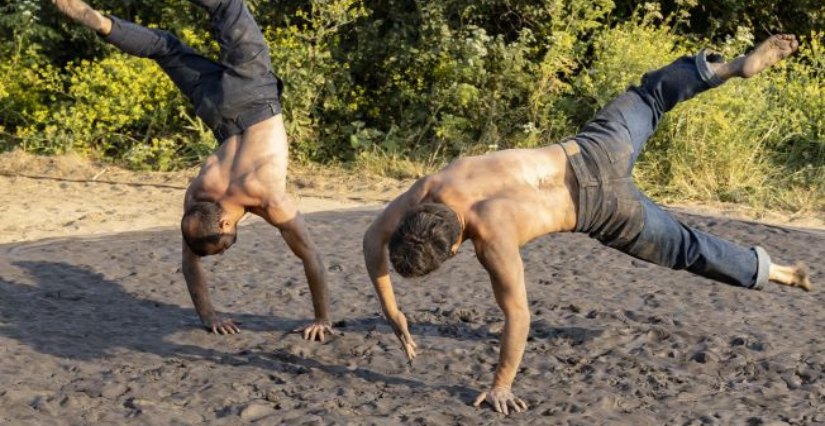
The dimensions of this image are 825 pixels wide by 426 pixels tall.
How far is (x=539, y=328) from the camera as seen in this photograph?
552cm

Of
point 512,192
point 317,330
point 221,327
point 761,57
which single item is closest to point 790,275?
point 761,57

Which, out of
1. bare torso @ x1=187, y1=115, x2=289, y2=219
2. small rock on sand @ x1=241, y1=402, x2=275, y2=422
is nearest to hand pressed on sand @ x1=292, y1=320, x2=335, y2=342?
bare torso @ x1=187, y1=115, x2=289, y2=219

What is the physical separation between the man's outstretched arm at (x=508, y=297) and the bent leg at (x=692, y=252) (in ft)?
2.39

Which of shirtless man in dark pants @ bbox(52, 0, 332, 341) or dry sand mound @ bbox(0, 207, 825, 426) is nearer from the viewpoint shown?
dry sand mound @ bbox(0, 207, 825, 426)

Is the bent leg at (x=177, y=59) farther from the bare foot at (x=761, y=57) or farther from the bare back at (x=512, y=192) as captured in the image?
the bare foot at (x=761, y=57)

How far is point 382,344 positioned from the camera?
5297 millimetres

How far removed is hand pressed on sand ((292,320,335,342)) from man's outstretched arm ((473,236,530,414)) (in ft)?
4.25

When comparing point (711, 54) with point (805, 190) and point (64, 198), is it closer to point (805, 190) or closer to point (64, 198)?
point (805, 190)

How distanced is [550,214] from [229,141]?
1833mm

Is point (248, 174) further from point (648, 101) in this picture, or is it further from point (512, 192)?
point (648, 101)

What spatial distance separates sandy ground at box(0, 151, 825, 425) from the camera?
4.45 meters

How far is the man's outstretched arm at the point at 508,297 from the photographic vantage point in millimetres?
4098

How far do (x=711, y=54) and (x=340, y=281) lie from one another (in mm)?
2498

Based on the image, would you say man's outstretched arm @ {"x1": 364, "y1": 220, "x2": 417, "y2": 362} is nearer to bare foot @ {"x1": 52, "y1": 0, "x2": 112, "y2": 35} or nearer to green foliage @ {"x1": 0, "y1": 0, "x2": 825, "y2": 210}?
bare foot @ {"x1": 52, "y1": 0, "x2": 112, "y2": 35}
